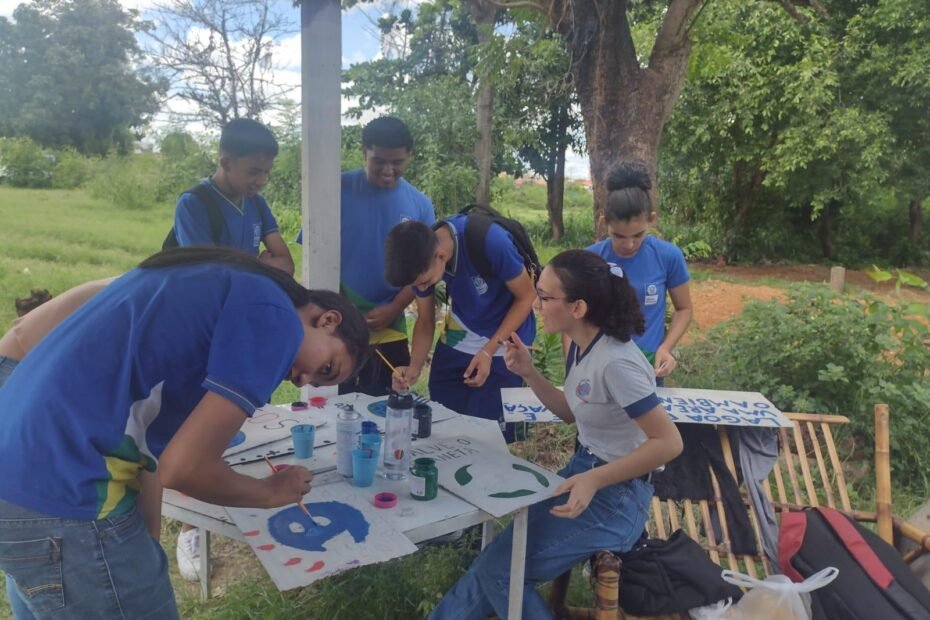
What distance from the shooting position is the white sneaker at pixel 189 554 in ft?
8.54

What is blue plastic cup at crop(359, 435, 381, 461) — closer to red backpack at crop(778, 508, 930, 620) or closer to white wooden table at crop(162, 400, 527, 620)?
white wooden table at crop(162, 400, 527, 620)

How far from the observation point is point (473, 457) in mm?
2016

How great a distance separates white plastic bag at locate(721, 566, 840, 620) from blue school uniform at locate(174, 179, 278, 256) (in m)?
1.97

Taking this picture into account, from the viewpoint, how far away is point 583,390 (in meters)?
1.88

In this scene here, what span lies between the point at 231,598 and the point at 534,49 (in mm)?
3974

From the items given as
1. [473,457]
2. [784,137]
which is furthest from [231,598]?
[784,137]

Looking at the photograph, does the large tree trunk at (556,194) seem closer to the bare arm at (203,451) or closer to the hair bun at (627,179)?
the hair bun at (627,179)

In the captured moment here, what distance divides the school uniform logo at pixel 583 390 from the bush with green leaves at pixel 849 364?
2.19 m

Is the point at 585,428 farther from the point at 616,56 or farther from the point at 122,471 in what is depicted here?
the point at 616,56

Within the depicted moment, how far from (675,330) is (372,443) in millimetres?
1563

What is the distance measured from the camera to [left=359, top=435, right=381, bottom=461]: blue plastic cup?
182cm

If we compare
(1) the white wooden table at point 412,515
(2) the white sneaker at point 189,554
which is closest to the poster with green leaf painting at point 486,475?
(1) the white wooden table at point 412,515

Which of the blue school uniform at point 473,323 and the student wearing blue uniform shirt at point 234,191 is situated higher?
the student wearing blue uniform shirt at point 234,191

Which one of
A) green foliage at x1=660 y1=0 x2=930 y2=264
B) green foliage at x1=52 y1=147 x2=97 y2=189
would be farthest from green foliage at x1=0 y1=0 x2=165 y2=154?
green foliage at x1=660 y1=0 x2=930 y2=264
